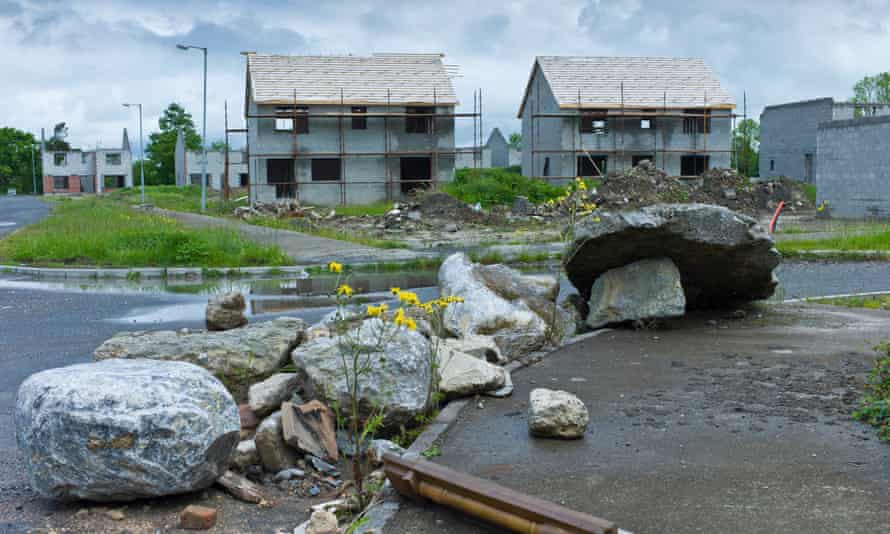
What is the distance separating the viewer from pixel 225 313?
876 centimetres

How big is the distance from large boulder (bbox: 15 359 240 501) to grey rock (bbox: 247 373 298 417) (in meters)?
1.21

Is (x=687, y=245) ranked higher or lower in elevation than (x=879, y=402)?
higher

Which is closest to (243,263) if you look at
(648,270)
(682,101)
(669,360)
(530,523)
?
(648,270)

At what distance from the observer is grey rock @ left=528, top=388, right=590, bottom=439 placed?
5.71 m

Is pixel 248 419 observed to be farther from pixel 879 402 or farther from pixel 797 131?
pixel 797 131

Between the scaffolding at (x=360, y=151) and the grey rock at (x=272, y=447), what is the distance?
36.1 m

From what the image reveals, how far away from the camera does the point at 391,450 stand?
561 centimetres

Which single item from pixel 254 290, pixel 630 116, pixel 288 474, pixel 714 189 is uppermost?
pixel 630 116

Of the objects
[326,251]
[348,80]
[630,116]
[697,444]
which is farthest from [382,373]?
[630,116]

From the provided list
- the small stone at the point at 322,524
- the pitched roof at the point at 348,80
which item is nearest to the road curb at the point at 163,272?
the small stone at the point at 322,524

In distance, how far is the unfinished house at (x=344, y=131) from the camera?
4234 centimetres

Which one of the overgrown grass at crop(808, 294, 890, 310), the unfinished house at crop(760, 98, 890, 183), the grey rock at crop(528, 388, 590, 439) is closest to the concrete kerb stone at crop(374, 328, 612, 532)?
the grey rock at crop(528, 388, 590, 439)

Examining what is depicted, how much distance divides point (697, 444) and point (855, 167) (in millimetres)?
31781

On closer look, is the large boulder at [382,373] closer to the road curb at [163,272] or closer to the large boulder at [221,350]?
the large boulder at [221,350]
